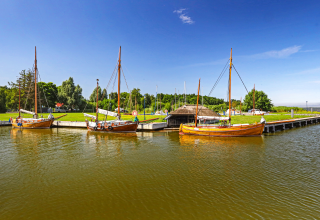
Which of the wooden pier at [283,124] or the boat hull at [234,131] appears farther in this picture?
the wooden pier at [283,124]

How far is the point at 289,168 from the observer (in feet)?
43.9

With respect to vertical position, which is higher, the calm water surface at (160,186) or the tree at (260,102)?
the tree at (260,102)

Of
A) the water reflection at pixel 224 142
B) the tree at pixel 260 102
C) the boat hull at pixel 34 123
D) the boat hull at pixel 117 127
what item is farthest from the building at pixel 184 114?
the tree at pixel 260 102

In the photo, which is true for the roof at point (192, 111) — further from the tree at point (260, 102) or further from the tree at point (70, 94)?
the tree at point (70, 94)

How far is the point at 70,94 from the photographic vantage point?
274 ft

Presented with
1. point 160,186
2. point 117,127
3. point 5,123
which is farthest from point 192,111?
point 5,123

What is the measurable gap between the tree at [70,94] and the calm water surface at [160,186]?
7157cm

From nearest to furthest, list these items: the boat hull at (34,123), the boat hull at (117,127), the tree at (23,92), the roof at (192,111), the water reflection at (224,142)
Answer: the water reflection at (224,142)
the boat hull at (117,127)
the roof at (192,111)
the boat hull at (34,123)
the tree at (23,92)

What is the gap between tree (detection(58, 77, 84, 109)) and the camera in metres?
82.8

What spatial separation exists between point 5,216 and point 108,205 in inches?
174

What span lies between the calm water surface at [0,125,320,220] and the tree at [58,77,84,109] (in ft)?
235

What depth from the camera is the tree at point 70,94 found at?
271 feet

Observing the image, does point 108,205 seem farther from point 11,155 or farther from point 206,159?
point 11,155

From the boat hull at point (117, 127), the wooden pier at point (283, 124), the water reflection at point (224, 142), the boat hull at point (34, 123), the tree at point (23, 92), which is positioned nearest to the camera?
the water reflection at point (224, 142)
